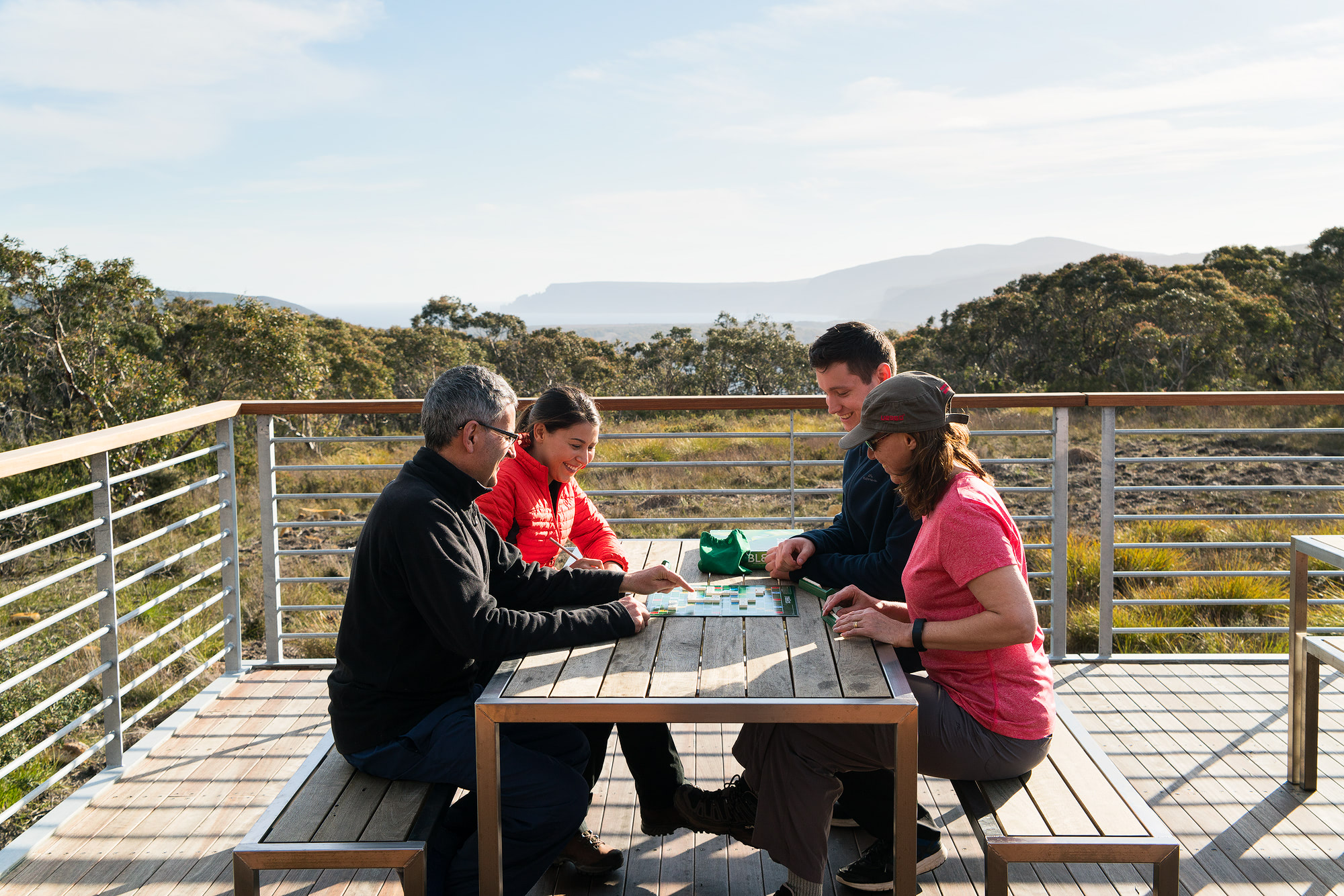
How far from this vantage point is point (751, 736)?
6.40 feet

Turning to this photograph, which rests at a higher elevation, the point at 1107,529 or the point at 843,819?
the point at 1107,529

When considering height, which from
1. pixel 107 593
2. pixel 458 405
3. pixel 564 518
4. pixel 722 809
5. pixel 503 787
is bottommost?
pixel 722 809

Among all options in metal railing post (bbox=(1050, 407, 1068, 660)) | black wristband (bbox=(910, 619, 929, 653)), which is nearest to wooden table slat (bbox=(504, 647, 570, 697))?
black wristband (bbox=(910, 619, 929, 653))

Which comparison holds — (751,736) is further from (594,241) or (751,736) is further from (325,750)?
(594,241)

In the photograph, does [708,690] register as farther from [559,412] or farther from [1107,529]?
[1107,529]

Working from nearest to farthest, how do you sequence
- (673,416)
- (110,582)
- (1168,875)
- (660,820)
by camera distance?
(1168,875) < (660,820) < (110,582) < (673,416)

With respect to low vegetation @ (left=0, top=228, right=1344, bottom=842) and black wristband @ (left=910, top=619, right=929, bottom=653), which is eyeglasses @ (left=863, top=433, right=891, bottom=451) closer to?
black wristband @ (left=910, top=619, right=929, bottom=653)

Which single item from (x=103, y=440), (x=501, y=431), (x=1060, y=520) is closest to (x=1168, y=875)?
(x=501, y=431)

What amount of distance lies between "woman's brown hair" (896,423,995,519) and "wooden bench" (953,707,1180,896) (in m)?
0.53

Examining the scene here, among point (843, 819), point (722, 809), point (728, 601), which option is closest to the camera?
point (728, 601)

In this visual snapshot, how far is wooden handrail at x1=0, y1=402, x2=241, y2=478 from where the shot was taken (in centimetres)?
218

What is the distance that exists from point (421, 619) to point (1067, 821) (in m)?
1.24

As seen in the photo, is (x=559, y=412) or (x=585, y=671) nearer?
(x=585, y=671)

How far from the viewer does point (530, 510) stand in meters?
2.46
